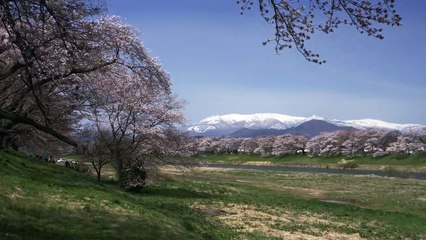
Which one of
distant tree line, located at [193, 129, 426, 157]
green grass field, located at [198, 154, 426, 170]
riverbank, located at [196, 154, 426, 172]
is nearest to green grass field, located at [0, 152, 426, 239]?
riverbank, located at [196, 154, 426, 172]

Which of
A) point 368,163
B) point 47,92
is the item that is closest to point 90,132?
point 47,92

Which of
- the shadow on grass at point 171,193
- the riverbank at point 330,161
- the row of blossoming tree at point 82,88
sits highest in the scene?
the row of blossoming tree at point 82,88

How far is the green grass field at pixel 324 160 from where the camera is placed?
369 ft

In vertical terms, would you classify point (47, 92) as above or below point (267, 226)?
above

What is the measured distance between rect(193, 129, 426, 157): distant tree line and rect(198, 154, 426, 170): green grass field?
124 inches

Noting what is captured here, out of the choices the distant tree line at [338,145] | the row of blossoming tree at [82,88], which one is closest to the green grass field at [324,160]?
the distant tree line at [338,145]

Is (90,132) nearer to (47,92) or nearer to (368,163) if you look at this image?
(47,92)

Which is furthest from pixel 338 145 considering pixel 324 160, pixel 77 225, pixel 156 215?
pixel 77 225

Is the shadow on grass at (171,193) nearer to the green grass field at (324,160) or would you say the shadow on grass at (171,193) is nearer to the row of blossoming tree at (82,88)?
the row of blossoming tree at (82,88)

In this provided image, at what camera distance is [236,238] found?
1834 cm

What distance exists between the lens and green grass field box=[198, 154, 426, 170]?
112 meters

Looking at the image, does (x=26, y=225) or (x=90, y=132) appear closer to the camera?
(x=26, y=225)

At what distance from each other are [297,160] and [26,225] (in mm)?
130451

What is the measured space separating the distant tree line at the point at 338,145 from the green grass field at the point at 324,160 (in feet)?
10.3
